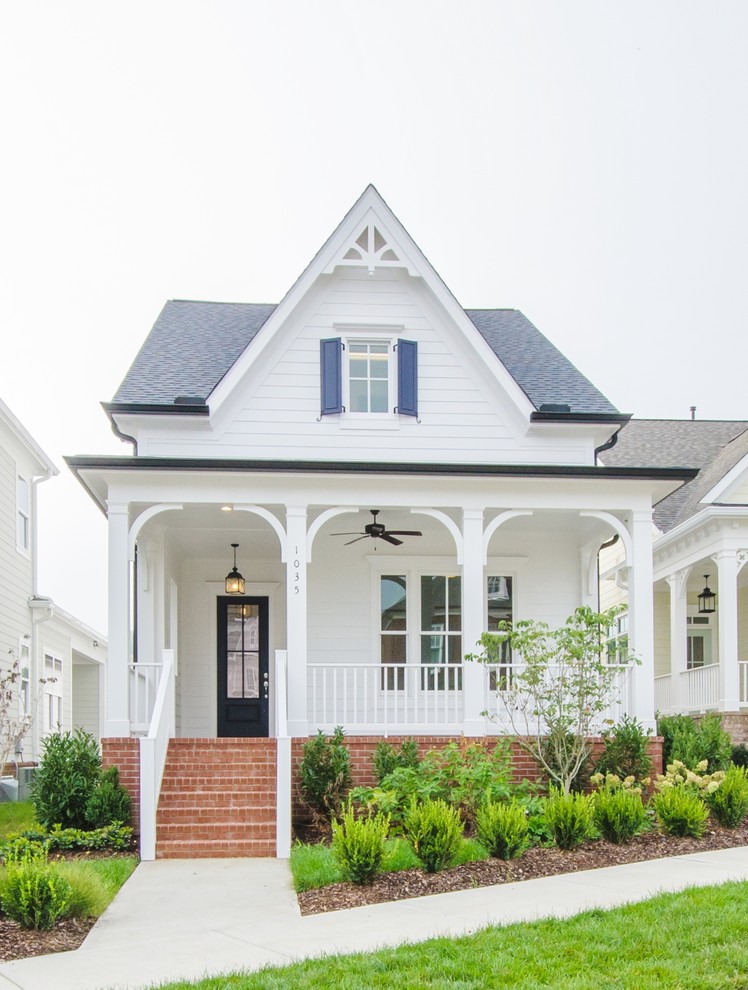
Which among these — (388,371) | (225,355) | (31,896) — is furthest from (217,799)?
(225,355)

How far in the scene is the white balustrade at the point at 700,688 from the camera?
19.2m

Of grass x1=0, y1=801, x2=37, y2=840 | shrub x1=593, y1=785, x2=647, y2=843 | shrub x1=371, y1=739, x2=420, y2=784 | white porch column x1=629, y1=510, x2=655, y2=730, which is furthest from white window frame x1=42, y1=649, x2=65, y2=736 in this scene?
shrub x1=593, y1=785, x2=647, y2=843

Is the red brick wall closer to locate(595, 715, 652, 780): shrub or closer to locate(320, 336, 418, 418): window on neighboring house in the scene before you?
locate(320, 336, 418, 418): window on neighboring house

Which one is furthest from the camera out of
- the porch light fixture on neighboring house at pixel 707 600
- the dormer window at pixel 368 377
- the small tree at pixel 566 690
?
the porch light fixture on neighboring house at pixel 707 600

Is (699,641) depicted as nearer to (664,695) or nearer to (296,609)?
(664,695)

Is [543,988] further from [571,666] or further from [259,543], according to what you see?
[259,543]

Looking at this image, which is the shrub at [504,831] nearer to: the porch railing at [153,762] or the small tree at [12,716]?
the porch railing at [153,762]

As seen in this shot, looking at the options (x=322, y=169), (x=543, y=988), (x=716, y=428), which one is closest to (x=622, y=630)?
(x=716, y=428)

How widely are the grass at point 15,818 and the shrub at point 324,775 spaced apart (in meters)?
3.16

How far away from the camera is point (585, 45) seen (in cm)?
1783

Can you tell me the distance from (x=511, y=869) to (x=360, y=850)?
154 centimetres

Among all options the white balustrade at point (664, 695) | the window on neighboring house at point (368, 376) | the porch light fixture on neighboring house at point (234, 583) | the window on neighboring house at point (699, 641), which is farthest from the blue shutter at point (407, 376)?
the window on neighboring house at point (699, 641)

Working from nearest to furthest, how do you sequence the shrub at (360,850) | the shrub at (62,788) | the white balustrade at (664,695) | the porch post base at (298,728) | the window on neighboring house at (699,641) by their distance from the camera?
the shrub at (360,850), the shrub at (62,788), the porch post base at (298,728), the white balustrade at (664,695), the window on neighboring house at (699,641)

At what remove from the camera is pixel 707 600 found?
22188 mm
